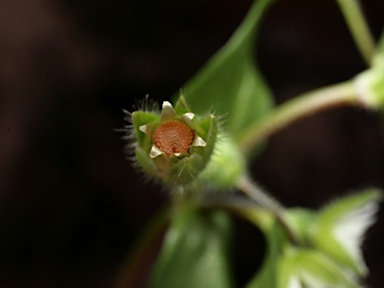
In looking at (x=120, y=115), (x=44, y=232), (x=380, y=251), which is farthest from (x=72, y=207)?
(x=380, y=251)

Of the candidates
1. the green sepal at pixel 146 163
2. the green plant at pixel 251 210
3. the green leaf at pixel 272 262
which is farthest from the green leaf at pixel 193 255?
the green sepal at pixel 146 163

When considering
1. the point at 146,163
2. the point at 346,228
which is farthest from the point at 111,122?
the point at 146,163

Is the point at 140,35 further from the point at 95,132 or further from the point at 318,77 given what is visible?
the point at 318,77

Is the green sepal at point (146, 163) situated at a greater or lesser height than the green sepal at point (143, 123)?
lesser

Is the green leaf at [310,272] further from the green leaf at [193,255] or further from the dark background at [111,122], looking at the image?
the dark background at [111,122]

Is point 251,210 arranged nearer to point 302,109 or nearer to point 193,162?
point 302,109

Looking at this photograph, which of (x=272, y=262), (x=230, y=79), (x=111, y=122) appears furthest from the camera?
(x=111, y=122)

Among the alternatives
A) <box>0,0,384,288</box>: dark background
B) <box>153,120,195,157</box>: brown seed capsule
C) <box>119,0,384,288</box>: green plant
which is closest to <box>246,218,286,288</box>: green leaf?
<box>119,0,384,288</box>: green plant

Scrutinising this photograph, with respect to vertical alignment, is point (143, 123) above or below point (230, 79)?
below
